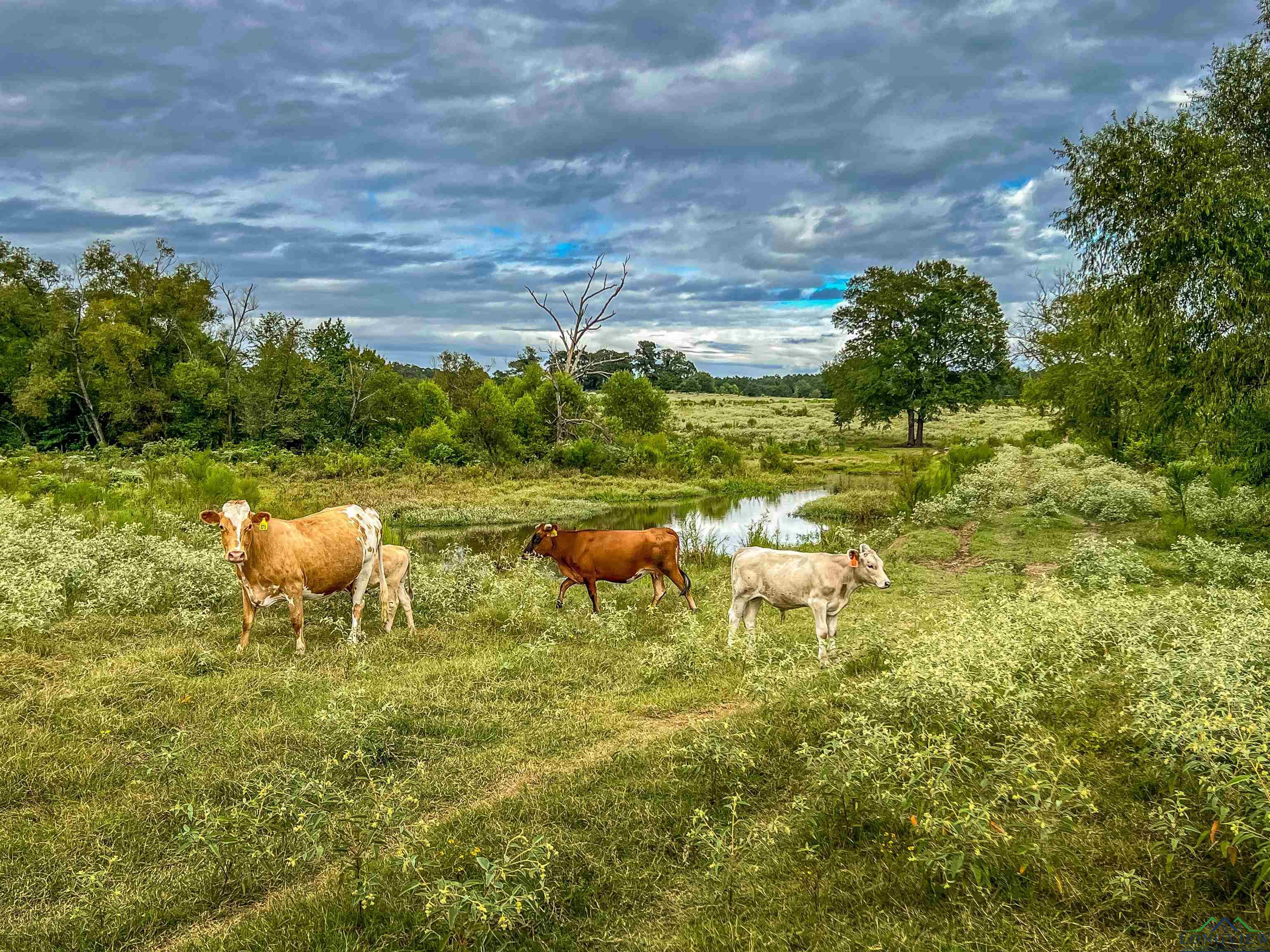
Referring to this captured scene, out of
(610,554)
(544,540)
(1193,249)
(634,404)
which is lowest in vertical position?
(610,554)

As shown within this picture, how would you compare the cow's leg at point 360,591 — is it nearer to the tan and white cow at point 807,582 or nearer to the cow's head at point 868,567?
the tan and white cow at point 807,582

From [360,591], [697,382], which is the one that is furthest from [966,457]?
[697,382]

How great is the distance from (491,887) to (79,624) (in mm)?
8104

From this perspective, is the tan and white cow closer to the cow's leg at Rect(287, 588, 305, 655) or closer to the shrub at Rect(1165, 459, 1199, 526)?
the cow's leg at Rect(287, 588, 305, 655)

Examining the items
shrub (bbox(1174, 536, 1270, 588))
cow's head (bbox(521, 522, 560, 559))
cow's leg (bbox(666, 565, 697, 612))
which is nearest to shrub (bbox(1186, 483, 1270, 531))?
shrub (bbox(1174, 536, 1270, 588))

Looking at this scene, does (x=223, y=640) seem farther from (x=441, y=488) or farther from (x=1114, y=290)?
(x=441, y=488)

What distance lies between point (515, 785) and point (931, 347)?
4909 centimetres

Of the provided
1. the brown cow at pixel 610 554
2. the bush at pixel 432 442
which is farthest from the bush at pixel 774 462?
the brown cow at pixel 610 554

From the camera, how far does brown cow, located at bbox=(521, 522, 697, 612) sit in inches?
459

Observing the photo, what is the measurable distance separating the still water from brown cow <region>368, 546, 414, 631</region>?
31.0 feet

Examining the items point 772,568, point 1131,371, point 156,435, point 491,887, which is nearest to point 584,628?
point 772,568

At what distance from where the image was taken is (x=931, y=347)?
48656mm

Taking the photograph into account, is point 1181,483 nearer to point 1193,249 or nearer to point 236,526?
point 1193,249

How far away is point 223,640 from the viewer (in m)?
8.98
